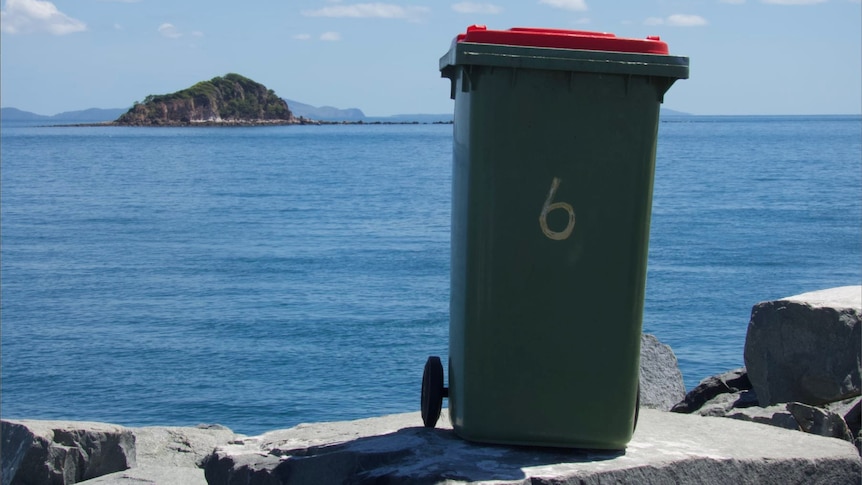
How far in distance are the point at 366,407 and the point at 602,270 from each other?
282 inches

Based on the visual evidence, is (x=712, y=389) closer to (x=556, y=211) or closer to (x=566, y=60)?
(x=556, y=211)

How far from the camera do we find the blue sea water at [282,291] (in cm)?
1183

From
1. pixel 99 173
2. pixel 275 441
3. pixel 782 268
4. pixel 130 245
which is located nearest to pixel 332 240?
pixel 130 245

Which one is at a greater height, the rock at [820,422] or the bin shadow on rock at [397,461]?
the bin shadow on rock at [397,461]

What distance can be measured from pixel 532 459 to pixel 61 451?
3056mm

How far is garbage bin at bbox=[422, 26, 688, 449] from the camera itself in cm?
399

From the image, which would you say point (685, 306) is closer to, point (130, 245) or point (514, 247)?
point (514, 247)

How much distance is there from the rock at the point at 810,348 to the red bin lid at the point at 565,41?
11.0 feet

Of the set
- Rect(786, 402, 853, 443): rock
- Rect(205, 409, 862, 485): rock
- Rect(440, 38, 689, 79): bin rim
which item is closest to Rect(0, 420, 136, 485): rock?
Rect(205, 409, 862, 485): rock

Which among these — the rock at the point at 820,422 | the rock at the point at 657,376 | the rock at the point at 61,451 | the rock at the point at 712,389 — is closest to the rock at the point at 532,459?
the rock at the point at 820,422

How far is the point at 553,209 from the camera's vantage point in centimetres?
402

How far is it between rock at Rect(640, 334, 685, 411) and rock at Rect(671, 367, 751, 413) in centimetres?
7

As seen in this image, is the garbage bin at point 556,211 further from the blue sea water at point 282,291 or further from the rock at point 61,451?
the blue sea water at point 282,291

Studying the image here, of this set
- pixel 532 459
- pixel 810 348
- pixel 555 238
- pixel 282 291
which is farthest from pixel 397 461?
pixel 282 291
